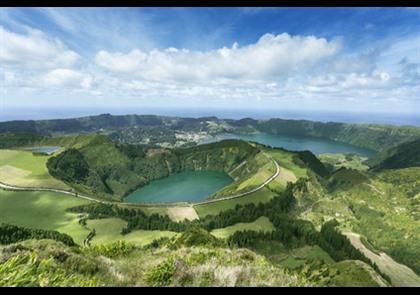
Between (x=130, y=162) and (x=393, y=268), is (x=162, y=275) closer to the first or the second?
(x=393, y=268)

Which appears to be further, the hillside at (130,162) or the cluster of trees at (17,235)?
the hillside at (130,162)

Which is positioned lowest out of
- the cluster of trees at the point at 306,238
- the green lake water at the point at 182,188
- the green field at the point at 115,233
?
the green lake water at the point at 182,188

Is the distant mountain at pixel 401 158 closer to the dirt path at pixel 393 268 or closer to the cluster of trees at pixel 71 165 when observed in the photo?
the dirt path at pixel 393 268

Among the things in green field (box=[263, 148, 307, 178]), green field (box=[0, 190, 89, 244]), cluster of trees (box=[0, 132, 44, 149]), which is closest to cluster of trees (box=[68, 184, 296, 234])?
green field (box=[0, 190, 89, 244])

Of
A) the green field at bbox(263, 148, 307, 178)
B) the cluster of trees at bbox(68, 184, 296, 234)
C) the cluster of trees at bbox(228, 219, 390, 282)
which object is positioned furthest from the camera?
the green field at bbox(263, 148, 307, 178)

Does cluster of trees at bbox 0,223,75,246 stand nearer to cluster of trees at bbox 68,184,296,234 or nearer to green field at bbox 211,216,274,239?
cluster of trees at bbox 68,184,296,234

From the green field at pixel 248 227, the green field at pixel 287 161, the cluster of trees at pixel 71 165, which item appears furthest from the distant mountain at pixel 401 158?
the cluster of trees at pixel 71 165

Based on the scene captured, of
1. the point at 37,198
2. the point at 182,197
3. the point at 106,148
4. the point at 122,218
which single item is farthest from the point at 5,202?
the point at 106,148
